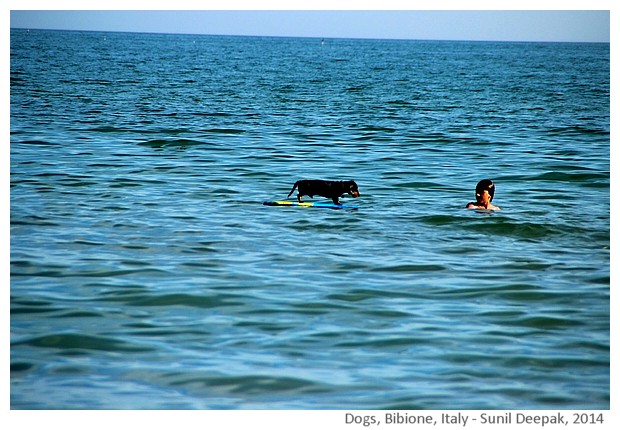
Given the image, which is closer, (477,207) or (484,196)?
(484,196)

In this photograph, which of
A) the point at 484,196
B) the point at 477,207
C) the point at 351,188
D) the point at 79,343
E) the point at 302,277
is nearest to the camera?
the point at 79,343

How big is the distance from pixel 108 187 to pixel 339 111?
18.2 metres

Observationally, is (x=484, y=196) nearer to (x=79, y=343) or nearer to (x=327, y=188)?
(x=327, y=188)

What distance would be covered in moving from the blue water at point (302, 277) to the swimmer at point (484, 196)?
0.23 metres

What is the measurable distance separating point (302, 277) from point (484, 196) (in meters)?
4.80

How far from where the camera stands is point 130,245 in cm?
1119

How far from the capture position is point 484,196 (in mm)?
13641

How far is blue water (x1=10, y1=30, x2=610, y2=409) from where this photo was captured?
7047 mm

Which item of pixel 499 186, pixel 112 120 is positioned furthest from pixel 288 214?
pixel 112 120

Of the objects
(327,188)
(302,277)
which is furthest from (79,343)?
(327,188)

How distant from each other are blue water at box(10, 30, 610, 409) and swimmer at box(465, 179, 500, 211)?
0.23 meters

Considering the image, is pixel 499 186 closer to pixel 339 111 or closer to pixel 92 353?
pixel 92 353

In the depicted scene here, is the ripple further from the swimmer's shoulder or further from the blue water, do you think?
the swimmer's shoulder

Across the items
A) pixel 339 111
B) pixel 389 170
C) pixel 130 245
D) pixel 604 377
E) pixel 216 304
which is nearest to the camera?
pixel 604 377
